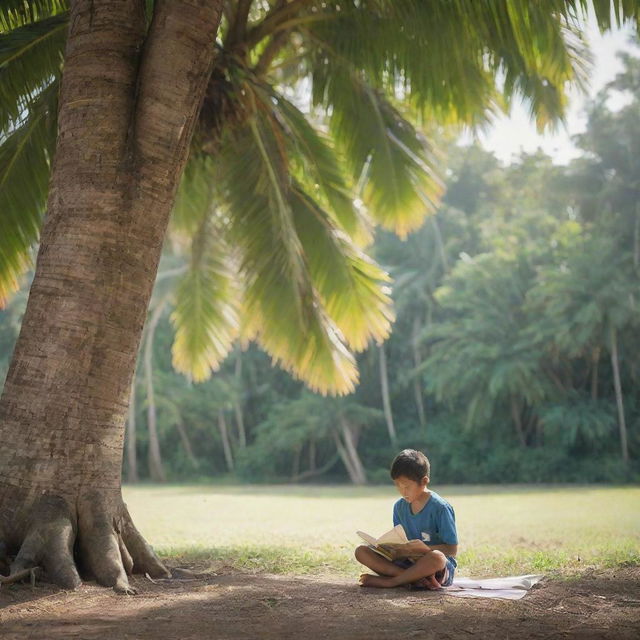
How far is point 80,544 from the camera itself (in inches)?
202

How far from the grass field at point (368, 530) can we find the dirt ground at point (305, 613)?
5.95 ft

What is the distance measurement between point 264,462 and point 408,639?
31.8 m

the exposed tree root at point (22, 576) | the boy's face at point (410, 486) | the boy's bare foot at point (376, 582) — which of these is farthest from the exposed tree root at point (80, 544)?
the boy's face at point (410, 486)

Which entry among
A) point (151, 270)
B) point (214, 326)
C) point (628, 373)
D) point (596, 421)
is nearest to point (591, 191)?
point (628, 373)

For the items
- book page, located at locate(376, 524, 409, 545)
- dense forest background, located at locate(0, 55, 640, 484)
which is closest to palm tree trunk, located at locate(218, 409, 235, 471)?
dense forest background, located at locate(0, 55, 640, 484)

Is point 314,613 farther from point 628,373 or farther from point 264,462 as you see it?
point 264,462

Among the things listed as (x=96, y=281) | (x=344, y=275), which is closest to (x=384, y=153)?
(x=344, y=275)

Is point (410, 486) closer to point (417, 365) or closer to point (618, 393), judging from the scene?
point (618, 393)

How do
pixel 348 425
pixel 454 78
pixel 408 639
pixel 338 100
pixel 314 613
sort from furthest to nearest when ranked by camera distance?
pixel 348 425 < pixel 338 100 < pixel 454 78 < pixel 314 613 < pixel 408 639

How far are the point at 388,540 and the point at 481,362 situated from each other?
2250cm

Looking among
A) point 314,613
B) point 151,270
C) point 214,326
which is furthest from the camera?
point 214,326

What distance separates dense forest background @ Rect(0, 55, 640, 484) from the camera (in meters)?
25.2

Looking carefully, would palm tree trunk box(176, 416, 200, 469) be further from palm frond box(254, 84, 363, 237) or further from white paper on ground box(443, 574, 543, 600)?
white paper on ground box(443, 574, 543, 600)

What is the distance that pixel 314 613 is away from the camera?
164 inches
